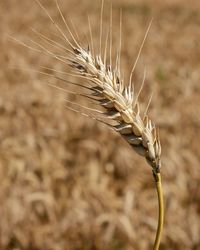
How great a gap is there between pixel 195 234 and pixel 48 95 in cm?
288

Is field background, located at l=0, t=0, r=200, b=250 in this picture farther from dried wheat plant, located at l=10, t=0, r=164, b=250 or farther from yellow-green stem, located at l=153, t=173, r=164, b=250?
yellow-green stem, located at l=153, t=173, r=164, b=250

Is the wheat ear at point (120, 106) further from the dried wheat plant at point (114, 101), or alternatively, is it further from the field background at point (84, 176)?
the field background at point (84, 176)

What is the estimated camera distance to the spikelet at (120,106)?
97 centimetres

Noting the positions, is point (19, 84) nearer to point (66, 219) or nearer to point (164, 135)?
point (164, 135)

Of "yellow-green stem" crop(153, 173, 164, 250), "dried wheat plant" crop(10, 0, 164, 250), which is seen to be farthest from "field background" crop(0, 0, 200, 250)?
"yellow-green stem" crop(153, 173, 164, 250)

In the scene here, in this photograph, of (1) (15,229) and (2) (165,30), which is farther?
(2) (165,30)

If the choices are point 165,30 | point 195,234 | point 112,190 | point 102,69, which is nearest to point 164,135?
point 112,190

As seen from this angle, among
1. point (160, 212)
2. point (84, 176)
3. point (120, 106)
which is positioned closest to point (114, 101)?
point (120, 106)

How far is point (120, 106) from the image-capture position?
1.00 metres

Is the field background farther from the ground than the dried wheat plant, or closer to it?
closer to it

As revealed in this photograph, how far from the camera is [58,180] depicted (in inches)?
154

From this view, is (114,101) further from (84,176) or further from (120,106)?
(84,176)

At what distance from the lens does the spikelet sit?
38.3 inches

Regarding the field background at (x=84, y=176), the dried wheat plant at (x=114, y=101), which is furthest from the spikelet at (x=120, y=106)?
the field background at (x=84, y=176)
